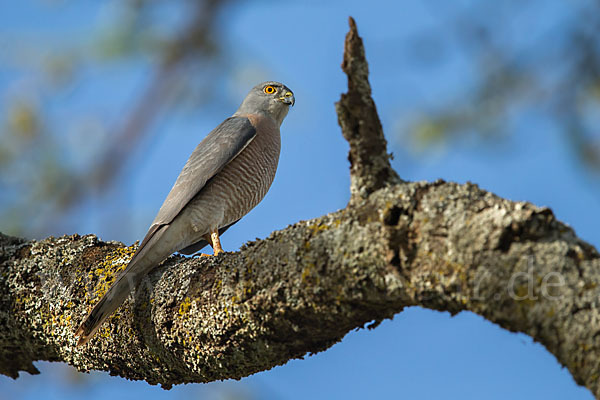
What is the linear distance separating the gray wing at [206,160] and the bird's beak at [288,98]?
0.69m

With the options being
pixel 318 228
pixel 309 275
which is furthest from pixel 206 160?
pixel 309 275

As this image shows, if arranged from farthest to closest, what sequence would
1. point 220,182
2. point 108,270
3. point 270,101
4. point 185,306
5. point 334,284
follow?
1. point 270,101
2. point 220,182
3. point 108,270
4. point 185,306
5. point 334,284

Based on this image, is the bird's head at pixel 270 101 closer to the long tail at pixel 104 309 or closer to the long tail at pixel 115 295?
the long tail at pixel 115 295

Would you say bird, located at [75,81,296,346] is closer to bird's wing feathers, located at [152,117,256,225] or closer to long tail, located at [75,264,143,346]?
bird's wing feathers, located at [152,117,256,225]

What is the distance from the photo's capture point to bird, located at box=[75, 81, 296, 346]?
4355 millimetres

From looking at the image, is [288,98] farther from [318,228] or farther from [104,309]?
[318,228]

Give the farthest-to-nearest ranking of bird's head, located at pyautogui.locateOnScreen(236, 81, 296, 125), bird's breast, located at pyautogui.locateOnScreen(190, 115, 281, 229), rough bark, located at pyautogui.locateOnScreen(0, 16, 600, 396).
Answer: bird's head, located at pyautogui.locateOnScreen(236, 81, 296, 125)
bird's breast, located at pyautogui.locateOnScreen(190, 115, 281, 229)
rough bark, located at pyautogui.locateOnScreen(0, 16, 600, 396)

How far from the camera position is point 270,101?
19.9 ft

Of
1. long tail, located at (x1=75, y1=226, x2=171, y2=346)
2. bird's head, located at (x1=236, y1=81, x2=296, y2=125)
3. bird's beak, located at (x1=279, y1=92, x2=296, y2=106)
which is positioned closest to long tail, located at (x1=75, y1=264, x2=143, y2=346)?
long tail, located at (x1=75, y1=226, x2=171, y2=346)

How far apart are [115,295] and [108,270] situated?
1.01 ft

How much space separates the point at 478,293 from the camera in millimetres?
1992

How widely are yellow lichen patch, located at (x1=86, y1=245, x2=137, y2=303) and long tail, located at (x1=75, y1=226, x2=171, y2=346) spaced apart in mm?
97

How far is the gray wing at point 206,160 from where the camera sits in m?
4.46

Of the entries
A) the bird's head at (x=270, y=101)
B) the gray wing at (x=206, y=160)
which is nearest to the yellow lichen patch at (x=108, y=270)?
the gray wing at (x=206, y=160)
